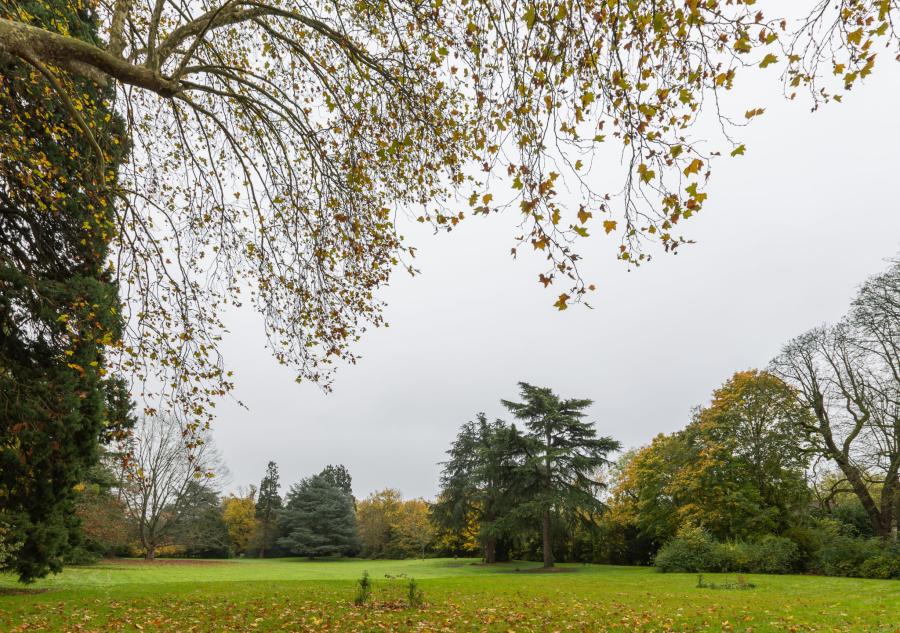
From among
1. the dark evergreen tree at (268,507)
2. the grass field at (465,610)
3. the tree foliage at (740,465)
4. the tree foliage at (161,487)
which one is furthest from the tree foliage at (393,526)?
the grass field at (465,610)

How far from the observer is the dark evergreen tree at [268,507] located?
51606 mm

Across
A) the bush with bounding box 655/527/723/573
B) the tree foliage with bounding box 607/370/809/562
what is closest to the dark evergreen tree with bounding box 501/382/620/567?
the tree foliage with bounding box 607/370/809/562

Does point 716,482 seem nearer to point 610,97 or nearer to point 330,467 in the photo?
point 610,97

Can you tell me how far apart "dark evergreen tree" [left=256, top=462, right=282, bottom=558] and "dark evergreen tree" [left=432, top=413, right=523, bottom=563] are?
2439 centimetres

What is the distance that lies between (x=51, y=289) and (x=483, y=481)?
27646 mm

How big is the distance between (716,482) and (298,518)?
38.7 meters

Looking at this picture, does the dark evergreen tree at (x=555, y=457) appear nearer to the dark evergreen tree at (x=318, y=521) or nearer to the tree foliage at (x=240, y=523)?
the dark evergreen tree at (x=318, y=521)

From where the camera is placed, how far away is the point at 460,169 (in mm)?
6848

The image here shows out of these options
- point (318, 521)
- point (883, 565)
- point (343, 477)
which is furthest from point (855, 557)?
point (343, 477)

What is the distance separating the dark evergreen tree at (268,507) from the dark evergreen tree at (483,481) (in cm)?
2439

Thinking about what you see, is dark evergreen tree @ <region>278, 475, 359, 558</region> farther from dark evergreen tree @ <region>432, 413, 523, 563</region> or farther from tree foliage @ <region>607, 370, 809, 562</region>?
tree foliage @ <region>607, 370, 809, 562</region>

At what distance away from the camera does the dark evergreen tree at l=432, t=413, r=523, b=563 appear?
29.7 metres

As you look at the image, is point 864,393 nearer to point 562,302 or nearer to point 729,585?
point 729,585

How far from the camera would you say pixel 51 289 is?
842 cm
